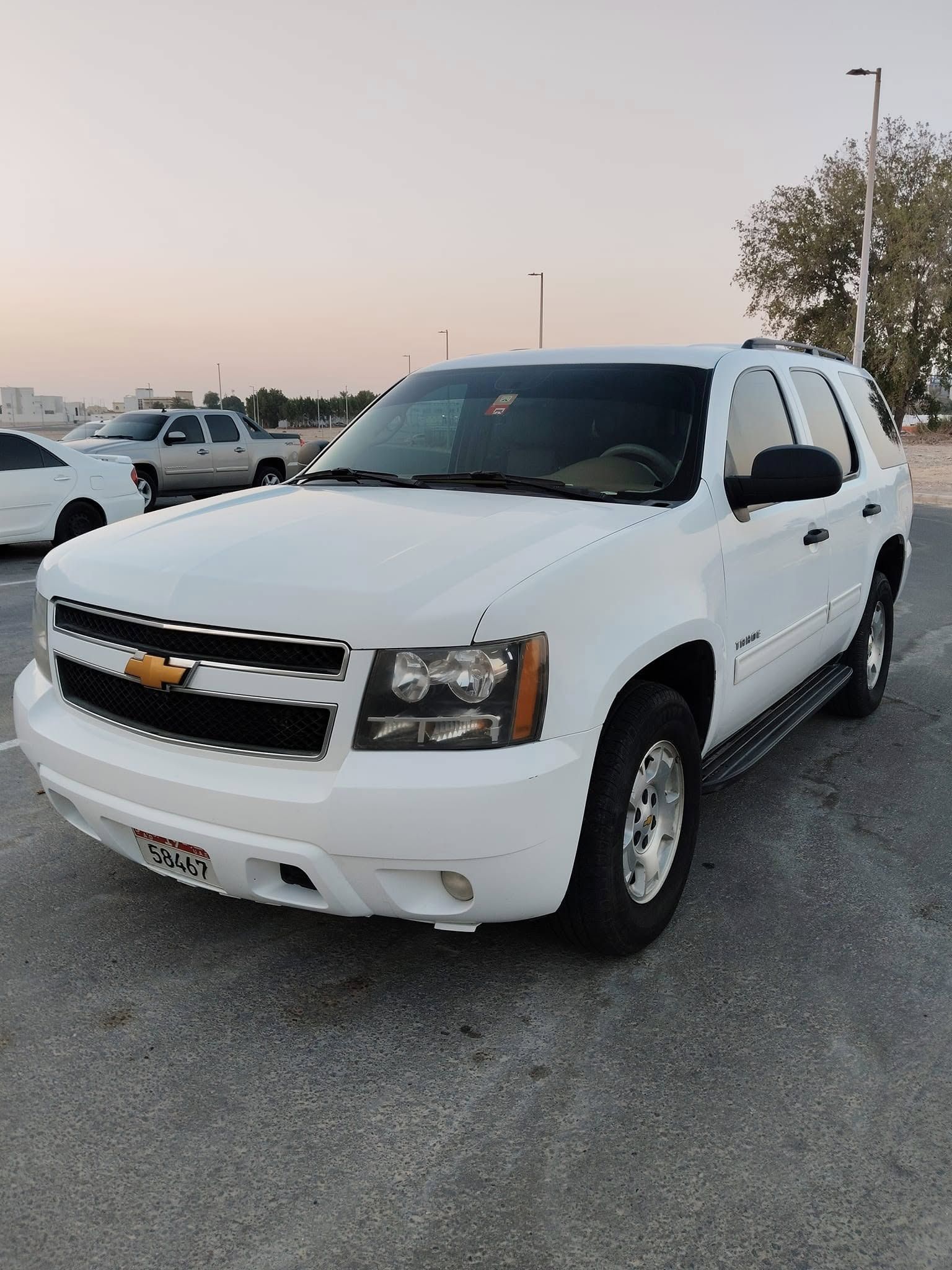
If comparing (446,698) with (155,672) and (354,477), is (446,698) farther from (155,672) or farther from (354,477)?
(354,477)

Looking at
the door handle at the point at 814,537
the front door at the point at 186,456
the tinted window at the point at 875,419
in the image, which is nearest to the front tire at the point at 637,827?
the door handle at the point at 814,537

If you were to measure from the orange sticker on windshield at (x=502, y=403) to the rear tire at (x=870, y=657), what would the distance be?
234 cm

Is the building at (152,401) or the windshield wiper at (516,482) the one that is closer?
the windshield wiper at (516,482)

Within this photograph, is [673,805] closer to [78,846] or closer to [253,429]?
[78,846]

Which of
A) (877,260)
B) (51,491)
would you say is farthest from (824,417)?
(877,260)

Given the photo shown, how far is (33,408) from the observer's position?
5694 inches

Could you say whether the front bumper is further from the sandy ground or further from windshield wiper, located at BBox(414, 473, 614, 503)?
the sandy ground

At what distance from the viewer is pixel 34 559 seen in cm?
1223

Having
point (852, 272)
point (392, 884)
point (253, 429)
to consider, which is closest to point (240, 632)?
point (392, 884)

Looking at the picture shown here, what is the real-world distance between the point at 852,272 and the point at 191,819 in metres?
40.6

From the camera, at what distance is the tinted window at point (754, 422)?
4.01m

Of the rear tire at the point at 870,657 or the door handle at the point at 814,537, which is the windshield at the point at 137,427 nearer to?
the rear tire at the point at 870,657

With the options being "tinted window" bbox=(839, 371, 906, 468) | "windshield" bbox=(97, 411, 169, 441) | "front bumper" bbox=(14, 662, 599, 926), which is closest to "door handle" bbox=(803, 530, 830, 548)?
"tinted window" bbox=(839, 371, 906, 468)

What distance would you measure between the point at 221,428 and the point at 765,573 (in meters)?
16.5
